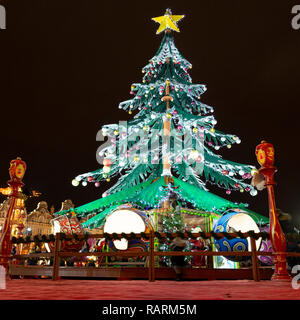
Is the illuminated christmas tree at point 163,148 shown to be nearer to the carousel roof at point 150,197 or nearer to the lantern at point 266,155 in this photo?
the carousel roof at point 150,197

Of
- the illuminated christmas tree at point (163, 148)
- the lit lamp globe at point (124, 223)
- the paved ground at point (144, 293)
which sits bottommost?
the paved ground at point (144, 293)

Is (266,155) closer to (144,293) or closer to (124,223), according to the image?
(144,293)

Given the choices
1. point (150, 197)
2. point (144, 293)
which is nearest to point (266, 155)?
point (144, 293)

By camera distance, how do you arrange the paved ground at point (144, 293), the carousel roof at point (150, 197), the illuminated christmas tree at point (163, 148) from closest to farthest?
the paved ground at point (144, 293) → the carousel roof at point (150, 197) → the illuminated christmas tree at point (163, 148)

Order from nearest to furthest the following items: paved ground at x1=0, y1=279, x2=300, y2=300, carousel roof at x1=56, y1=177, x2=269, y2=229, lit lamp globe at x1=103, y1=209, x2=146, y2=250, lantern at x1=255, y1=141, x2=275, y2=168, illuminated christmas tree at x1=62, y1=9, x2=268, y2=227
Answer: paved ground at x1=0, y1=279, x2=300, y2=300
lantern at x1=255, y1=141, x2=275, y2=168
lit lamp globe at x1=103, y1=209, x2=146, y2=250
carousel roof at x1=56, y1=177, x2=269, y2=229
illuminated christmas tree at x1=62, y1=9, x2=268, y2=227

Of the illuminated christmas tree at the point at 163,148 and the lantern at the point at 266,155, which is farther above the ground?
the illuminated christmas tree at the point at 163,148

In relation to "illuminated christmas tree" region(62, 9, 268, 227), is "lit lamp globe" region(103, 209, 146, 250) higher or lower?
lower

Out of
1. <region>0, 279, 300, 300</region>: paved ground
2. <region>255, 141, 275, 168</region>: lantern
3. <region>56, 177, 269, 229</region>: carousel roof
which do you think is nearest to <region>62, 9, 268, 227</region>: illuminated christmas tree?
<region>56, 177, 269, 229</region>: carousel roof

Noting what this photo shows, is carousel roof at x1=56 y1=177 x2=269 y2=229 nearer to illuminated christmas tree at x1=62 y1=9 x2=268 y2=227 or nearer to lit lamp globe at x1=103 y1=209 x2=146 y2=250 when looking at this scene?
illuminated christmas tree at x1=62 y1=9 x2=268 y2=227

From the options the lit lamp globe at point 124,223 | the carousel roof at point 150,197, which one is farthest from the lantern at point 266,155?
the carousel roof at point 150,197

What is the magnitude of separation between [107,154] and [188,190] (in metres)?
4.89

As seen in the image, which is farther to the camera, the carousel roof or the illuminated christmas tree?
the illuminated christmas tree
